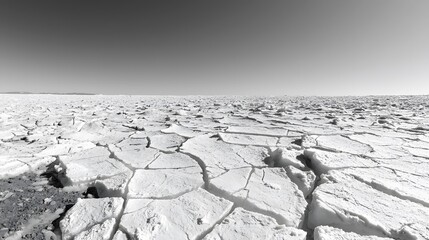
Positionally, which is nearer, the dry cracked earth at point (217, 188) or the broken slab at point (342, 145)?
the dry cracked earth at point (217, 188)

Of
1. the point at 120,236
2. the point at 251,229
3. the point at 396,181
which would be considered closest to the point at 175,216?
the point at 120,236

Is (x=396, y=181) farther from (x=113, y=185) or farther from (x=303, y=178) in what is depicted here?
(x=113, y=185)

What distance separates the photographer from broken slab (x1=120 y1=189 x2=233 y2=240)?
108cm

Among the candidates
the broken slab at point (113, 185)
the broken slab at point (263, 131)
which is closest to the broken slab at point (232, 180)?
the broken slab at point (113, 185)

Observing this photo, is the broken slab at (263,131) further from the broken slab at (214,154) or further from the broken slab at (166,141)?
the broken slab at (166,141)

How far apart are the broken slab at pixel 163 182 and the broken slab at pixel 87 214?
0.42 ft

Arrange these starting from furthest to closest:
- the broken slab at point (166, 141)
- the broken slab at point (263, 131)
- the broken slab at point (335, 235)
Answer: the broken slab at point (263, 131) → the broken slab at point (166, 141) → the broken slab at point (335, 235)

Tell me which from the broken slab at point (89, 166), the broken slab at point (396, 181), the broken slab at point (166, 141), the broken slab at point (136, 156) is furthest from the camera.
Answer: the broken slab at point (166, 141)

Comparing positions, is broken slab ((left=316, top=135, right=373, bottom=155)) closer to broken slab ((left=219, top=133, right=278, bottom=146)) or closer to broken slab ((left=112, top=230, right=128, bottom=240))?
broken slab ((left=219, top=133, right=278, bottom=146))

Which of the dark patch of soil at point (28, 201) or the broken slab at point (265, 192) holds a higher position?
the broken slab at point (265, 192)

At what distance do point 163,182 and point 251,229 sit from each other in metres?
0.71

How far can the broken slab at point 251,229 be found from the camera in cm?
104

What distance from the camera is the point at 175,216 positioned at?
1.20 metres

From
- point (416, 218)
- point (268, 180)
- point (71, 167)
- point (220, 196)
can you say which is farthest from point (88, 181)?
point (416, 218)
